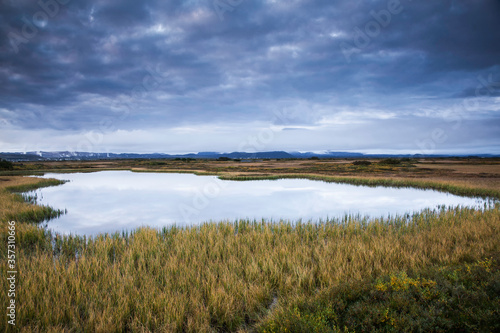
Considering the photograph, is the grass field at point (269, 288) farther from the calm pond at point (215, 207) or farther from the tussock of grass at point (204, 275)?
the calm pond at point (215, 207)

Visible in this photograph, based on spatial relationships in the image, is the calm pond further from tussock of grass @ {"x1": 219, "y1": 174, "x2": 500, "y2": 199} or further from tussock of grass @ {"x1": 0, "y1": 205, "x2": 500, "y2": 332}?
tussock of grass @ {"x1": 0, "y1": 205, "x2": 500, "y2": 332}

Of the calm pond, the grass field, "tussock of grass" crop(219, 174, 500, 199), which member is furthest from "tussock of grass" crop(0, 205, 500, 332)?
"tussock of grass" crop(219, 174, 500, 199)

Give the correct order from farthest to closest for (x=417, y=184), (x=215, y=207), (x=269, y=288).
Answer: (x=417, y=184) → (x=215, y=207) → (x=269, y=288)

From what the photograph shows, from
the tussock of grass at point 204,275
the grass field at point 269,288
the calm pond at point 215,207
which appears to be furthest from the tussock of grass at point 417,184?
the grass field at point 269,288

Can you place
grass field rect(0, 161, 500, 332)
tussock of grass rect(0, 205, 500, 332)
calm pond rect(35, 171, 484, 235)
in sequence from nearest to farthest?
1. grass field rect(0, 161, 500, 332)
2. tussock of grass rect(0, 205, 500, 332)
3. calm pond rect(35, 171, 484, 235)

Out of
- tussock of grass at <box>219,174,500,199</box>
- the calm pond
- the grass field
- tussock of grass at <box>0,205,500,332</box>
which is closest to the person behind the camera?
the grass field

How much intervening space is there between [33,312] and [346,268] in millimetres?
8091

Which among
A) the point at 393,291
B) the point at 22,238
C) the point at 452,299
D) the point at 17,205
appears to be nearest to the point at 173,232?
the point at 22,238

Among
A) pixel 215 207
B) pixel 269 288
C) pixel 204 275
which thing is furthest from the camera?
pixel 215 207

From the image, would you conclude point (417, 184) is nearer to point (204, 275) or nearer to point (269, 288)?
point (269, 288)

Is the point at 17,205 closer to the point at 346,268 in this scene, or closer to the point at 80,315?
the point at 80,315

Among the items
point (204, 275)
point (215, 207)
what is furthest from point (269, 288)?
point (215, 207)

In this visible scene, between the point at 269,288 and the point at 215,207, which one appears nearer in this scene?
the point at 269,288

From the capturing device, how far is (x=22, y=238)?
36.4 feet
